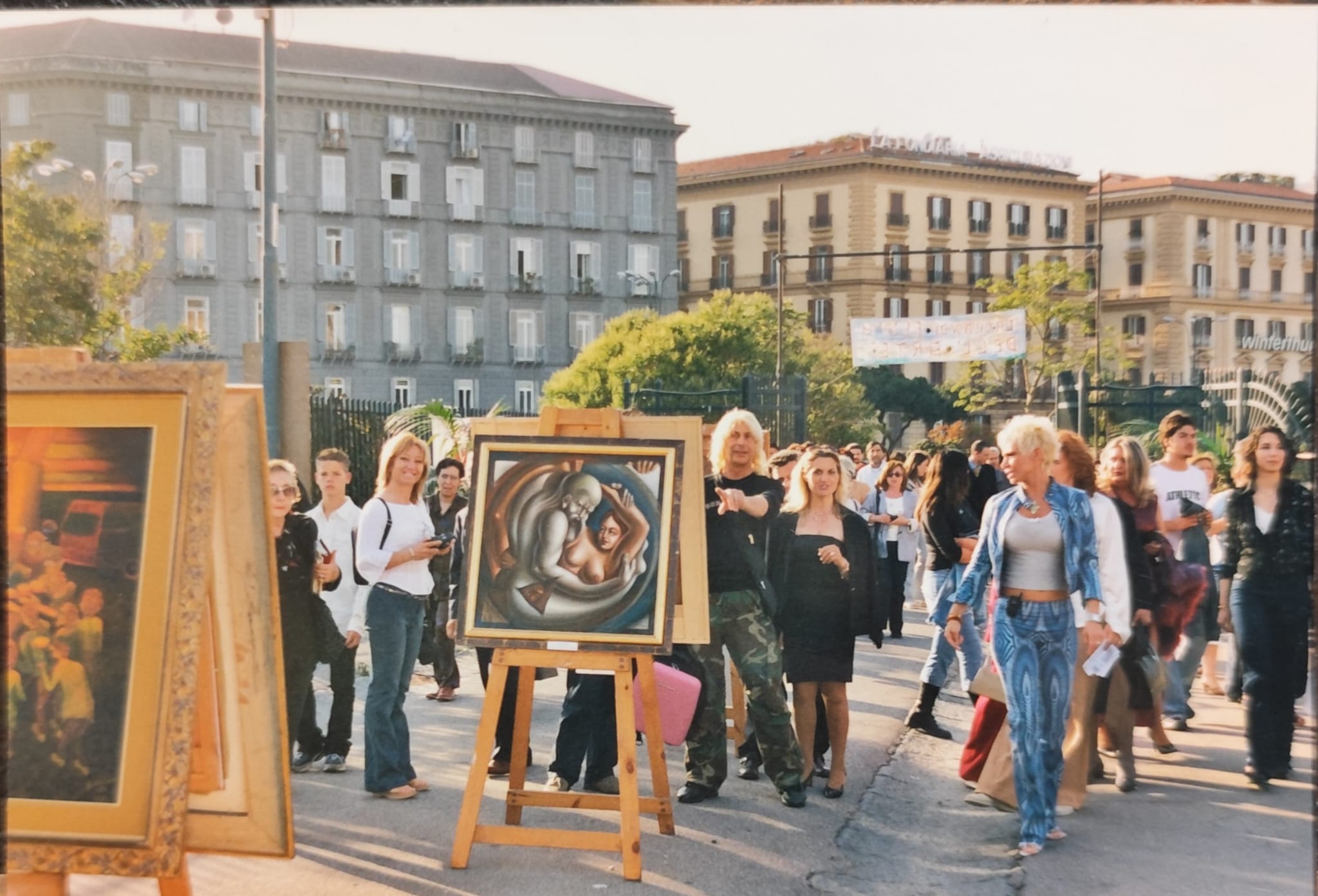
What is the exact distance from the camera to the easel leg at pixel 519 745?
5.98 metres

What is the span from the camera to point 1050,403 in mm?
27484

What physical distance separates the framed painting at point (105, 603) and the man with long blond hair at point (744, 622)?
121 inches

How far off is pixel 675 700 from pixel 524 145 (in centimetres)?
1537

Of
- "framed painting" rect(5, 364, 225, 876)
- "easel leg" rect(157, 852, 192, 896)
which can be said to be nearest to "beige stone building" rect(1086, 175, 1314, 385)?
"framed painting" rect(5, 364, 225, 876)

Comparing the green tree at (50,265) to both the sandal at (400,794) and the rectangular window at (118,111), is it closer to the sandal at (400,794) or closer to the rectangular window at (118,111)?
the sandal at (400,794)

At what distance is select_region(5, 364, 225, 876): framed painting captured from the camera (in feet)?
12.6

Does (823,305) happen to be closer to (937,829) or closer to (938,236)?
(938,236)

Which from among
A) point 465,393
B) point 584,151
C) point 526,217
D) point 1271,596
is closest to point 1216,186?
point 1271,596

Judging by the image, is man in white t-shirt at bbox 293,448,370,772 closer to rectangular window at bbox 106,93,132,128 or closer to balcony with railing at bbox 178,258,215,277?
rectangular window at bbox 106,93,132,128

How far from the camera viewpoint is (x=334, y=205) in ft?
61.5

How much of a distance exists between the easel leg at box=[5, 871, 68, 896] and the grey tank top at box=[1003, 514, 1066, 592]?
3914 millimetres

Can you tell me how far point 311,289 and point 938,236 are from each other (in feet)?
41.7

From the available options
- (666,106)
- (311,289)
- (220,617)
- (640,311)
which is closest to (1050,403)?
(640,311)

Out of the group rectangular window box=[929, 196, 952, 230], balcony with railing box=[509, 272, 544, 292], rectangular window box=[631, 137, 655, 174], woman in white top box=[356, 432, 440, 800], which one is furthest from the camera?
balcony with railing box=[509, 272, 544, 292]
